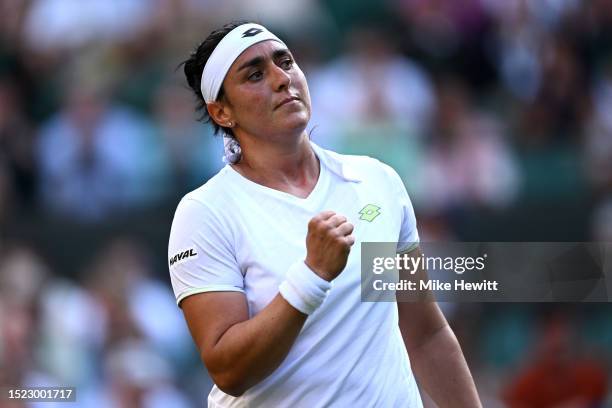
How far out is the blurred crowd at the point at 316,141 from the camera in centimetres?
753

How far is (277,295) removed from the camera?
11.8 ft

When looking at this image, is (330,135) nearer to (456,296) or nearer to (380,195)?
(456,296)

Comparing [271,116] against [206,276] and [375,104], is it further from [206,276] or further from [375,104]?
[375,104]

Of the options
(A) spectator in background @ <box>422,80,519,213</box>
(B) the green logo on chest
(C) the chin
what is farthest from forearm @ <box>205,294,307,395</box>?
(A) spectator in background @ <box>422,80,519,213</box>

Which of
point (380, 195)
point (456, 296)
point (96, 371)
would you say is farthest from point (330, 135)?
point (380, 195)

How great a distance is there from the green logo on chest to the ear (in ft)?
1.74

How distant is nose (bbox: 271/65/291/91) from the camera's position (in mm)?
4008

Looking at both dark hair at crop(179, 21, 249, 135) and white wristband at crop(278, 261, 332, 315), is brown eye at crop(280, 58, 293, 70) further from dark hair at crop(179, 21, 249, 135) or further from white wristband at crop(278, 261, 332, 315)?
white wristband at crop(278, 261, 332, 315)

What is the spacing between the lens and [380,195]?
408 centimetres

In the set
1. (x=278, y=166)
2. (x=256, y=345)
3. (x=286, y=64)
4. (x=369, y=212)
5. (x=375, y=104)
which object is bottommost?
(x=256, y=345)

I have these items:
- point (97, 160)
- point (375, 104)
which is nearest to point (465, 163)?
point (375, 104)

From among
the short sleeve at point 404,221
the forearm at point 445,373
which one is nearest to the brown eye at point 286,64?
the short sleeve at point 404,221

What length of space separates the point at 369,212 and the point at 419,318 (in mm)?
459

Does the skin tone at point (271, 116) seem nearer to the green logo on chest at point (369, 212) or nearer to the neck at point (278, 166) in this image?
the neck at point (278, 166)
